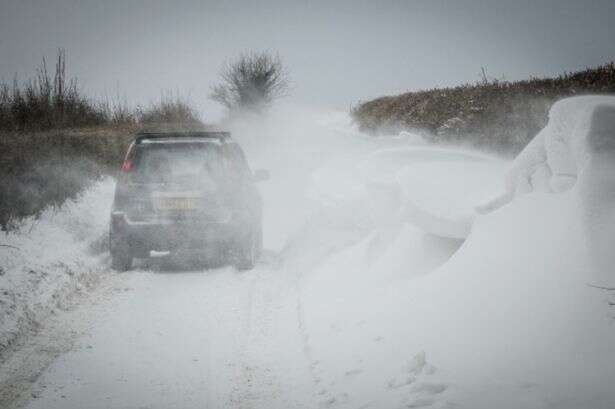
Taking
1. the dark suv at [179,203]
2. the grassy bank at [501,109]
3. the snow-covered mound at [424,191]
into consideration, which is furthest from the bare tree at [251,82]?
the dark suv at [179,203]

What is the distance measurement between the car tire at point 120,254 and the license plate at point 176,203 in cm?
76

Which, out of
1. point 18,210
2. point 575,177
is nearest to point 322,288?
point 575,177

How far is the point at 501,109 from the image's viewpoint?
10.3 meters

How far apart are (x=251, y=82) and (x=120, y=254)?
27.8 meters

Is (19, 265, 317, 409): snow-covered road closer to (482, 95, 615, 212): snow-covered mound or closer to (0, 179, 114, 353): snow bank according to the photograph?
(0, 179, 114, 353): snow bank

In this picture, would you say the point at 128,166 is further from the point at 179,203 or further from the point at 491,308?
the point at 491,308

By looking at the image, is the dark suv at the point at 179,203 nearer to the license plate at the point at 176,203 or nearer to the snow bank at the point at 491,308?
the license plate at the point at 176,203

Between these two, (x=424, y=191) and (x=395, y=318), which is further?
(x=424, y=191)

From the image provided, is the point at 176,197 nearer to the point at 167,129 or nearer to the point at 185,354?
the point at 185,354

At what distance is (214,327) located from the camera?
4770mm

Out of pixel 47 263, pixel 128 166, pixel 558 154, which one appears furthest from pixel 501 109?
pixel 47 263

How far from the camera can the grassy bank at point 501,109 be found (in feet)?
30.5

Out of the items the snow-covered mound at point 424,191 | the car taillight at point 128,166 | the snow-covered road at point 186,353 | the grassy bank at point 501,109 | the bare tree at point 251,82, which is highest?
the bare tree at point 251,82

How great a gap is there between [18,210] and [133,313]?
4.07 meters
